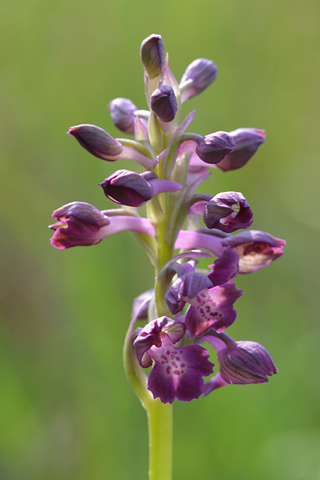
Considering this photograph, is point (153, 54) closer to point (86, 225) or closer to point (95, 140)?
point (95, 140)

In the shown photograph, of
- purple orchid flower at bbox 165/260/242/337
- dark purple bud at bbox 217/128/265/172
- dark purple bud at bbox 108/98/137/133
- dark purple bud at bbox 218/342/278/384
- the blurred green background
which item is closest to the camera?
purple orchid flower at bbox 165/260/242/337

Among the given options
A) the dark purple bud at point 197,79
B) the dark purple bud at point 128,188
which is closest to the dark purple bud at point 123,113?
the dark purple bud at point 197,79

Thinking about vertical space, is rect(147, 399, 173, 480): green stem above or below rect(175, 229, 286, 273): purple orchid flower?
below

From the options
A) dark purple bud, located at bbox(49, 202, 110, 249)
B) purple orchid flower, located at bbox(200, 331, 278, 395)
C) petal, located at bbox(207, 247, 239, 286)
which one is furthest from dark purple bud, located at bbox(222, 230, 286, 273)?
dark purple bud, located at bbox(49, 202, 110, 249)

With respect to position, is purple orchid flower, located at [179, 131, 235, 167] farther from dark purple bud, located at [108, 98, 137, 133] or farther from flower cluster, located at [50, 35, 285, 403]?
dark purple bud, located at [108, 98, 137, 133]

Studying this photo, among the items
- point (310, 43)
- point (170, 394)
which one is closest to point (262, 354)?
point (170, 394)

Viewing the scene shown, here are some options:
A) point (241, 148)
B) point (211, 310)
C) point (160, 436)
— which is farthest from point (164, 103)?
point (160, 436)

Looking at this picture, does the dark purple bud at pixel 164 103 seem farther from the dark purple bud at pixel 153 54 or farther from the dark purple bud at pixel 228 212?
the dark purple bud at pixel 228 212

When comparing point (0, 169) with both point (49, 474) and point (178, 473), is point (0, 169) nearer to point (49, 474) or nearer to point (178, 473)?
point (49, 474)
